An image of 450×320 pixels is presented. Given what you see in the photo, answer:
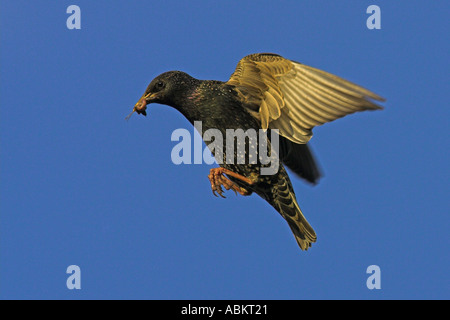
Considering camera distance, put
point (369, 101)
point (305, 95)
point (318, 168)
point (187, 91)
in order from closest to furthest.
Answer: point (369, 101) → point (305, 95) → point (187, 91) → point (318, 168)

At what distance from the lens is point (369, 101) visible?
541 cm

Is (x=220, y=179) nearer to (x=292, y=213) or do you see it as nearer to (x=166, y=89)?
(x=292, y=213)

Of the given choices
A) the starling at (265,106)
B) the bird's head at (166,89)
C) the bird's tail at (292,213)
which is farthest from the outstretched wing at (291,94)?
the bird's tail at (292,213)

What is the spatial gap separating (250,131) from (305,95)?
69 cm

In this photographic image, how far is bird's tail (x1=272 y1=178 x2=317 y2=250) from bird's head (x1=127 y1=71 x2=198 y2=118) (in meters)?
1.47

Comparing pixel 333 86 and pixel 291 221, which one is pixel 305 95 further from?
pixel 291 221

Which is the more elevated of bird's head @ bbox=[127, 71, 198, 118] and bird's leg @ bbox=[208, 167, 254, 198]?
bird's head @ bbox=[127, 71, 198, 118]

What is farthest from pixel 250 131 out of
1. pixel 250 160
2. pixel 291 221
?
pixel 291 221

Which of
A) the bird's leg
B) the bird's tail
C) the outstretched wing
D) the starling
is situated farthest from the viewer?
the bird's tail

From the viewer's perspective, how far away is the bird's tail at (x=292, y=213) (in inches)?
250

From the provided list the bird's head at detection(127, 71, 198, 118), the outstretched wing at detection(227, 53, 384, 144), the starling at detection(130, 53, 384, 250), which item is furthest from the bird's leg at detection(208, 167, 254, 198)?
the bird's head at detection(127, 71, 198, 118)

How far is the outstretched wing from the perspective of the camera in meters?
5.68

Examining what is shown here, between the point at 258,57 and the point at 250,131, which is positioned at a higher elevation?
the point at 258,57

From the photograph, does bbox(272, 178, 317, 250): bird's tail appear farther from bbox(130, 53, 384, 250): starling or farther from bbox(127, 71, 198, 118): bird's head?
bbox(127, 71, 198, 118): bird's head
